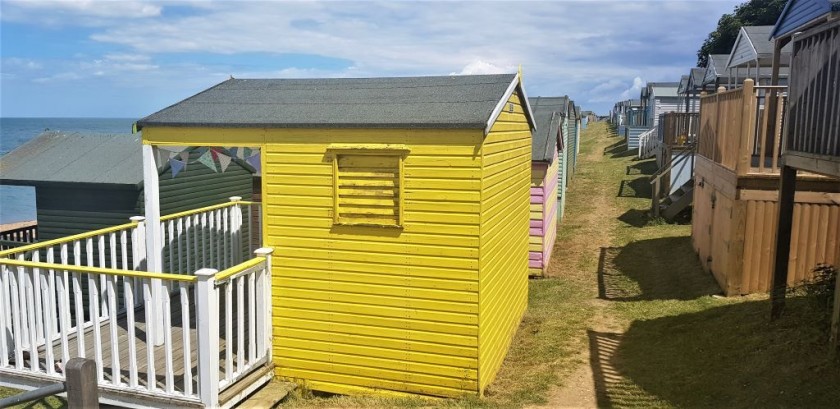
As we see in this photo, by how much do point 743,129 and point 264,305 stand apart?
22.9 feet

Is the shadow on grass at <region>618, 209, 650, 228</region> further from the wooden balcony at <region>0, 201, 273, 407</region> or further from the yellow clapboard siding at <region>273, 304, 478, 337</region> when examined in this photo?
the wooden balcony at <region>0, 201, 273, 407</region>

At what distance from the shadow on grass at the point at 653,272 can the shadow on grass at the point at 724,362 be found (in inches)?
61.8

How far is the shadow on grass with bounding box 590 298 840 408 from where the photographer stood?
596cm

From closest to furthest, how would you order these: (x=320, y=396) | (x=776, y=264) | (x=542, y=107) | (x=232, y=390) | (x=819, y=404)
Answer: (x=819, y=404) < (x=232, y=390) < (x=320, y=396) < (x=776, y=264) < (x=542, y=107)

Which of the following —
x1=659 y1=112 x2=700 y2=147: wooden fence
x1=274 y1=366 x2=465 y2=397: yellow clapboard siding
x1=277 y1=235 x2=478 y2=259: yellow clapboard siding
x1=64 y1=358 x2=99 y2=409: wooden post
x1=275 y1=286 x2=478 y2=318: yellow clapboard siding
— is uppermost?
x1=659 y1=112 x2=700 y2=147: wooden fence

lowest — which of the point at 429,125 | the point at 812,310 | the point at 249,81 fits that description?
the point at 812,310

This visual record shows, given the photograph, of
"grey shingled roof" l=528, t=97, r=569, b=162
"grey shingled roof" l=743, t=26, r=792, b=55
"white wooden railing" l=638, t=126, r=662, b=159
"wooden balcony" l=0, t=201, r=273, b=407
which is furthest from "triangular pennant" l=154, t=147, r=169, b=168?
"white wooden railing" l=638, t=126, r=662, b=159

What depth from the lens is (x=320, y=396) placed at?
6973 millimetres

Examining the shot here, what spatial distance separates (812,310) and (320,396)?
572 cm

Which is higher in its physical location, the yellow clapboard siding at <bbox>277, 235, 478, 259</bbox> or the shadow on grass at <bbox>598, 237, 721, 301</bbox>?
the yellow clapboard siding at <bbox>277, 235, 478, 259</bbox>

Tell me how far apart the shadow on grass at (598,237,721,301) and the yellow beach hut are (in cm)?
428

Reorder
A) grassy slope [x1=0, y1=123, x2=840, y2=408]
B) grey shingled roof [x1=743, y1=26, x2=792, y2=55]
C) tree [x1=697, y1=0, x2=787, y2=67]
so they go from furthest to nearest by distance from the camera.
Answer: tree [x1=697, y1=0, x2=787, y2=67]
grey shingled roof [x1=743, y1=26, x2=792, y2=55]
grassy slope [x1=0, y1=123, x2=840, y2=408]

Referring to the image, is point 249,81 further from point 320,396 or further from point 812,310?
point 812,310

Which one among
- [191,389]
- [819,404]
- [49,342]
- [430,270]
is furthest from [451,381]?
[49,342]
